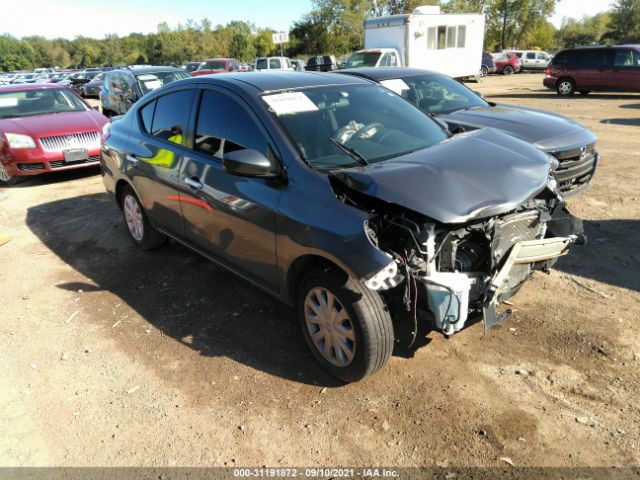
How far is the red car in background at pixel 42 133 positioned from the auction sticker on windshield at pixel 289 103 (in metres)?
6.22

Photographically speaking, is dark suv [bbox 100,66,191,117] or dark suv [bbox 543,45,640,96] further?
dark suv [bbox 543,45,640,96]

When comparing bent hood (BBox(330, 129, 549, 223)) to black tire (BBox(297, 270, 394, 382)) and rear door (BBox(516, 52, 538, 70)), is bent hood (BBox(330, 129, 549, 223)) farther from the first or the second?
rear door (BBox(516, 52, 538, 70))

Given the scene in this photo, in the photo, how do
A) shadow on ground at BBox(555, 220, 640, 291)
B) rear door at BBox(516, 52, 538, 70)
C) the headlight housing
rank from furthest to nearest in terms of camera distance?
rear door at BBox(516, 52, 538, 70) < the headlight housing < shadow on ground at BBox(555, 220, 640, 291)

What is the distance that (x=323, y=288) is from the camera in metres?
2.94

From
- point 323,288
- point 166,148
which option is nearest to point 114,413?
point 323,288

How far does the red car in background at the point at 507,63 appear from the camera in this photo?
114 feet

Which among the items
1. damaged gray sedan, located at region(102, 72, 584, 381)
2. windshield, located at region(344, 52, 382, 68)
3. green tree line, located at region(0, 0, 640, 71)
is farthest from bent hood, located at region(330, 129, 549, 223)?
green tree line, located at region(0, 0, 640, 71)

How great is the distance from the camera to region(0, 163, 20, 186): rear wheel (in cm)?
831

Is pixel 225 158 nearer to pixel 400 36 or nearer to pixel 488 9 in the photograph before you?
pixel 400 36

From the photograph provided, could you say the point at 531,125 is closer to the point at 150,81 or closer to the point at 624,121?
the point at 624,121

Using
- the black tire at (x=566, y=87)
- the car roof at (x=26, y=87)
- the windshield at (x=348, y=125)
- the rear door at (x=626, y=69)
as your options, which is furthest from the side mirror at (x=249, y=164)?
the black tire at (x=566, y=87)

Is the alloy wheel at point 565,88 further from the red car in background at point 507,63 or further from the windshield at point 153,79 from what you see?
the red car in background at point 507,63

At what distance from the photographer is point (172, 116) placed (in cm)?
429

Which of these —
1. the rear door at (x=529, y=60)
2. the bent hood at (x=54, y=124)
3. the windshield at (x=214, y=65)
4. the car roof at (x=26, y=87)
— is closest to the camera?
the bent hood at (x=54, y=124)
